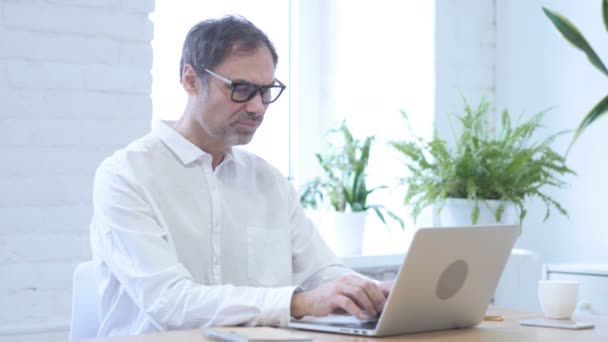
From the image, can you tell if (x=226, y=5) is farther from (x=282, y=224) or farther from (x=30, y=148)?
(x=282, y=224)

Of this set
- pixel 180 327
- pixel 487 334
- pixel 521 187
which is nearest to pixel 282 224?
pixel 180 327

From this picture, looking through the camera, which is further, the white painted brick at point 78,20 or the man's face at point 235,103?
the white painted brick at point 78,20

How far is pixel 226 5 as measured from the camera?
11.9ft

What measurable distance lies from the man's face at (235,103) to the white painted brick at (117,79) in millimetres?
640

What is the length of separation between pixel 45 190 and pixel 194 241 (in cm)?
68

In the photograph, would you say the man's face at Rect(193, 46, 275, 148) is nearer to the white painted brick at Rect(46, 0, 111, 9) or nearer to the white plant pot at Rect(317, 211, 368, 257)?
the white painted brick at Rect(46, 0, 111, 9)

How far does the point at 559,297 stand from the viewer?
1.88 metres

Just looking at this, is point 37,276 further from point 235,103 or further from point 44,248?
point 235,103

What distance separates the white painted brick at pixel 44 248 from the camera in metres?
2.54

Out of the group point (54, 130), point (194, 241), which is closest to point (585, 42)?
point (194, 241)

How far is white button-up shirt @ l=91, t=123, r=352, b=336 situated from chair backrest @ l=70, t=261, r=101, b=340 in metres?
0.03

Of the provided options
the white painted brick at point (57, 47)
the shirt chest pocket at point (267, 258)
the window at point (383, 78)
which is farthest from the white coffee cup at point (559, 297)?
the window at point (383, 78)

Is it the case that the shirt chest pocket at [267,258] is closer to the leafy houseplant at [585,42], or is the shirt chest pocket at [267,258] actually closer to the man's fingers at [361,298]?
the man's fingers at [361,298]

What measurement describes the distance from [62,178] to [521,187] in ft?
4.83
